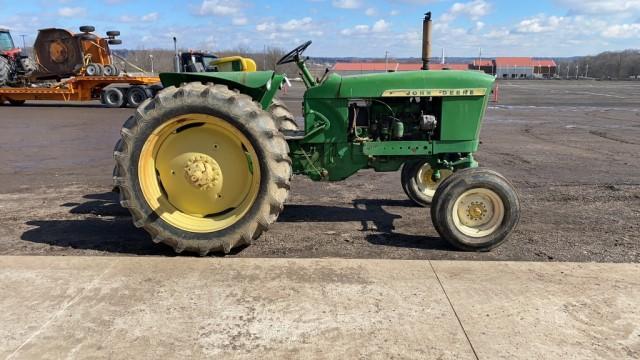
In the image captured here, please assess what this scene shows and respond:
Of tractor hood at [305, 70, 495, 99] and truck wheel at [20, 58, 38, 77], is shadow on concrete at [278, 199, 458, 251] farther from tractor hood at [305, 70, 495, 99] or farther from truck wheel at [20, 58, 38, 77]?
truck wheel at [20, 58, 38, 77]

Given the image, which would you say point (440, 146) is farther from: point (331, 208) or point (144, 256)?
point (144, 256)

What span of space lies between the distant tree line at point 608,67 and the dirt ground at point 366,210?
61.1 meters

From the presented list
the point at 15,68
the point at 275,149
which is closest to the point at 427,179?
the point at 275,149

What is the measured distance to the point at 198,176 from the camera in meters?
4.31

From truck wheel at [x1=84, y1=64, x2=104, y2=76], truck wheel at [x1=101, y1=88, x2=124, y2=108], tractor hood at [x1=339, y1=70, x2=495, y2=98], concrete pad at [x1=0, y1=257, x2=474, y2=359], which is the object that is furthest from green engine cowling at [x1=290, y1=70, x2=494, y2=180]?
truck wheel at [x1=84, y1=64, x2=104, y2=76]

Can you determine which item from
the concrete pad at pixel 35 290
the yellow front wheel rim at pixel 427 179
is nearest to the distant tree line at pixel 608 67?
the yellow front wheel rim at pixel 427 179

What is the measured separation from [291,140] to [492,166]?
14.9ft

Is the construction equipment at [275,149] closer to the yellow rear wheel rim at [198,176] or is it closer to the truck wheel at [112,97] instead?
the yellow rear wheel rim at [198,176]

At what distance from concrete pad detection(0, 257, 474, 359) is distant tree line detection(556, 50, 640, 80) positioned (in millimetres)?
67356

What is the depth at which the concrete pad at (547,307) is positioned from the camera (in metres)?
2.80

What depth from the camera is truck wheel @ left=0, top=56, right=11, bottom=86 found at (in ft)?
65.1

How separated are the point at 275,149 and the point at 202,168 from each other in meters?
0.71

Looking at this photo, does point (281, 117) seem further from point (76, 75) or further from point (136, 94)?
point (76, 75)

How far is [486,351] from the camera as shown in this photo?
9.09ft
